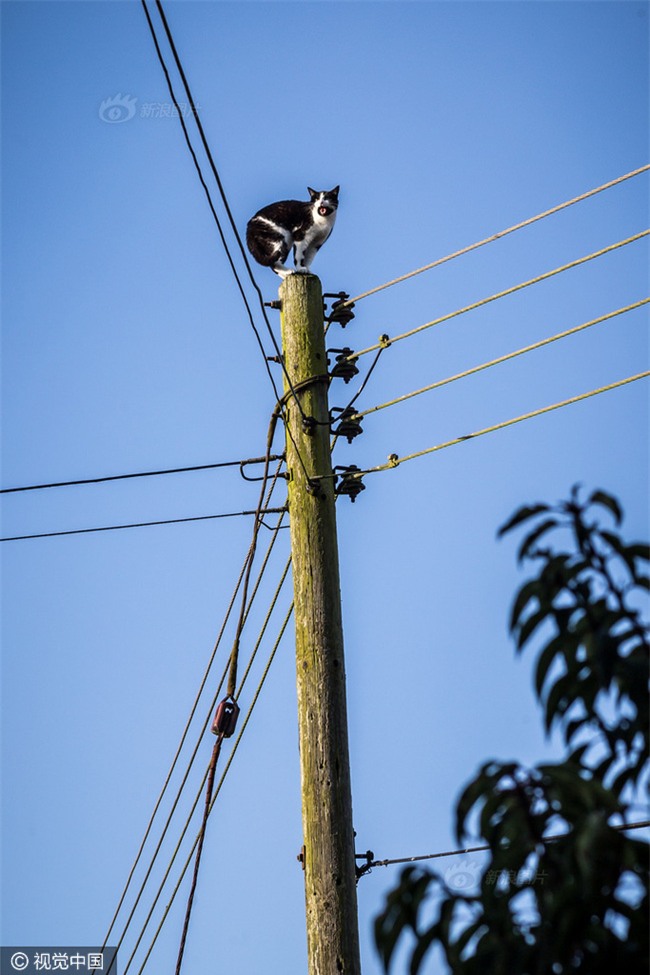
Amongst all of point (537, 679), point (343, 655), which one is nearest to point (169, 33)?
point (343, 655)

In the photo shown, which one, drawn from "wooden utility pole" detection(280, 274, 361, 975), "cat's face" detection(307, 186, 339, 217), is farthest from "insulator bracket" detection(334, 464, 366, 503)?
"cat's face" detection(307, 186, 339, 217)

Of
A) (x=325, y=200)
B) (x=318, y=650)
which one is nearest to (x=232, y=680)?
(x=318, y=650)

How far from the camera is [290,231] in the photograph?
855cm

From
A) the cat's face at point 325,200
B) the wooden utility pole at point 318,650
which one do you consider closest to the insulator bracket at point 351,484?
the wooden utility pole at point 318,650

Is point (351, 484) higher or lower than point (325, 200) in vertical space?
lower

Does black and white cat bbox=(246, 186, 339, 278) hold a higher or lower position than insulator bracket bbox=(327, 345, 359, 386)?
higher

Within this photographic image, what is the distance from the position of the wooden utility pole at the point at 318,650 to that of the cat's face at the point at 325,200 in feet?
4.02

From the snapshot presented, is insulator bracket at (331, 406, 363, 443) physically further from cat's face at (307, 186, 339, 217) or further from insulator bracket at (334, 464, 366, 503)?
cat's face at (307, 186, 339, 217)

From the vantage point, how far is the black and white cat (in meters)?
8.45

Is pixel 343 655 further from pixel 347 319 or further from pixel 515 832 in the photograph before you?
pixel 515 832

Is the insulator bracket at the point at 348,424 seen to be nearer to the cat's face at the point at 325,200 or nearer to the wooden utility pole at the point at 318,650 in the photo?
the wooden utility pole at the point at 318,650

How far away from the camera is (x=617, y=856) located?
291 cm

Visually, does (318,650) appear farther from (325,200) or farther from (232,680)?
(325,200)

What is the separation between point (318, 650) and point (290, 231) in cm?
298
